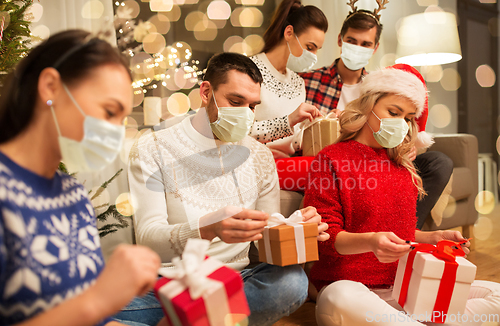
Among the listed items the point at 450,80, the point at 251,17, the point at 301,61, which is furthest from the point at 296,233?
the point at 450,80

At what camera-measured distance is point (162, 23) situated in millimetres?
1657

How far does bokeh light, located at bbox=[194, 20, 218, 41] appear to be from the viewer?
6.49ft

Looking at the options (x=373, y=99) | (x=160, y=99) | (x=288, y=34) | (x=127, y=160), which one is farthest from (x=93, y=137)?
(x=288, y=34)

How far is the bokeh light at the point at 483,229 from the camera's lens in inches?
93.3

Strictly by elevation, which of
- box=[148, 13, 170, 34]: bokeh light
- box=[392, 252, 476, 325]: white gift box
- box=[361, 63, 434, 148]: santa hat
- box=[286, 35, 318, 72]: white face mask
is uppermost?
box=[148, 13, 170, 34]: bokeh light

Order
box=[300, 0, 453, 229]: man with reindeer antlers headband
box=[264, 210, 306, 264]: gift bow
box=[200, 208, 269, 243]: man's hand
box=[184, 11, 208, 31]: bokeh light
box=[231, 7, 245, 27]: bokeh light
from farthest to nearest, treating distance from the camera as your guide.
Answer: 1. box=[231, 7, 245, 27]: bokeh light
2. box=[184, 11, 208, 31]: bokeh light
3. box=[300, 0, 453, 229]: man with reindeer antlers headband
4. box=[264, 210, 306, 264]: gift bow
5. box=[200, 208, 269, 243]: man's hand

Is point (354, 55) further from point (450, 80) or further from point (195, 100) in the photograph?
point (450, 80)

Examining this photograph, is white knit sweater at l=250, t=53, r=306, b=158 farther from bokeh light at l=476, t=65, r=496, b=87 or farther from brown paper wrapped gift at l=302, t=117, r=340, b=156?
bokeh light at l=476, t=65, r=496, b=87

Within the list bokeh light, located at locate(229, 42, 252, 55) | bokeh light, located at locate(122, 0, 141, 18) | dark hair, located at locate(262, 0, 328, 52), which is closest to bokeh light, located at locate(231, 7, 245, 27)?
bokeh light, located at locate(229, 42, 252, 55)

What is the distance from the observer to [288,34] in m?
1.71

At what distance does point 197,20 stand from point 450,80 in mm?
2428

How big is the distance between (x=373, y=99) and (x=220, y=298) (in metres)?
0.86

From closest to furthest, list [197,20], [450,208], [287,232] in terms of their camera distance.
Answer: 1. [287,232]
2. [450,208]
3. [197,20]

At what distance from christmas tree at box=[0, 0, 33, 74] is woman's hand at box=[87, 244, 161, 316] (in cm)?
82
